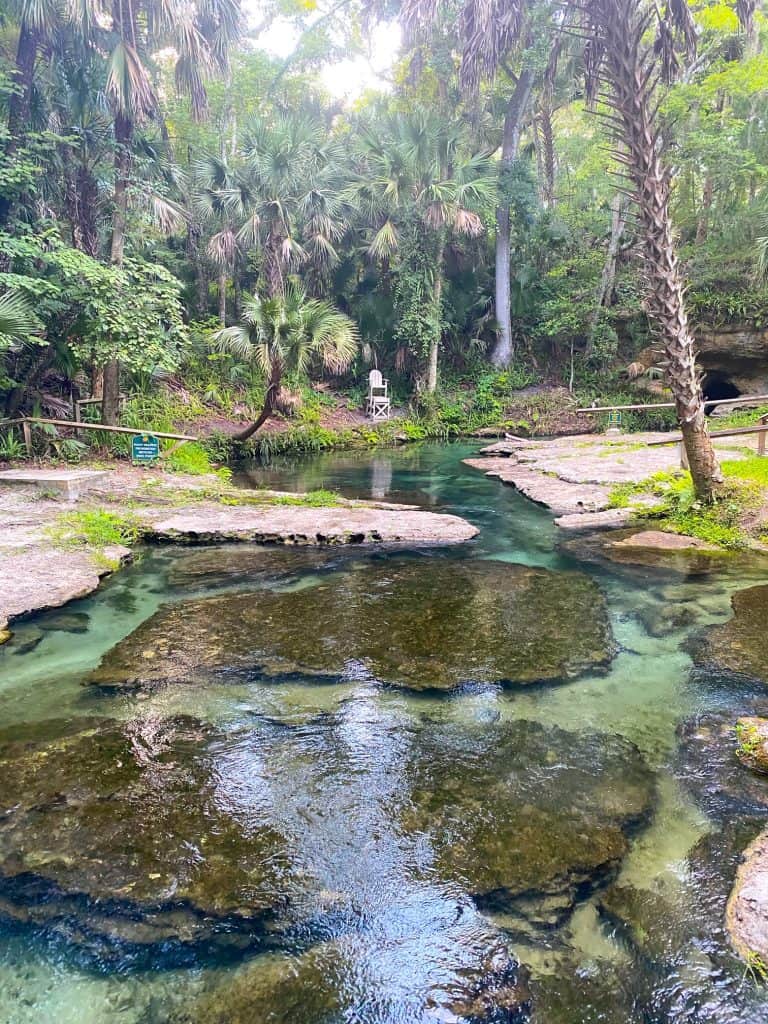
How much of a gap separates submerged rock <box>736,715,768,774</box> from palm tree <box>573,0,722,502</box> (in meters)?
4.75

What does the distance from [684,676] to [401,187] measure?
65.5 feet

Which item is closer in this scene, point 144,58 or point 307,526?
point 307,526

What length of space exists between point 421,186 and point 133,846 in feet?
70.9

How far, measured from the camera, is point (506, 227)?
22.9 m

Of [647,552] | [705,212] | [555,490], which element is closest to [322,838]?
[647,552]

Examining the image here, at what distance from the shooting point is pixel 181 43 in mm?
11625

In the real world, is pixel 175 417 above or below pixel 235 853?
above

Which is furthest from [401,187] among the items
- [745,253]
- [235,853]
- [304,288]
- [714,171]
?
[235,853]

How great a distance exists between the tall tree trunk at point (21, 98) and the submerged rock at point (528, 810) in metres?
12.2

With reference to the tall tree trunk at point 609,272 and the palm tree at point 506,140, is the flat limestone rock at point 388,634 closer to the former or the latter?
the palm tree at point 506,140

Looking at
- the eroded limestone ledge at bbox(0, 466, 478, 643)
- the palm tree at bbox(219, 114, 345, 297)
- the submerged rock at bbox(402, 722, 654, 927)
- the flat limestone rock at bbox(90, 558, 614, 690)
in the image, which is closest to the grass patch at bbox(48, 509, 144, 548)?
the eroded limestone ledge at bbox(0, 466, 478, 643)

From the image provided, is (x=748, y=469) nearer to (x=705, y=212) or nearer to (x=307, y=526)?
(x=307, y=526)

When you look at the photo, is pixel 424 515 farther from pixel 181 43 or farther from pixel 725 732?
pixel 181 43

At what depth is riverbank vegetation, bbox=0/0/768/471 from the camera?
10945mm
